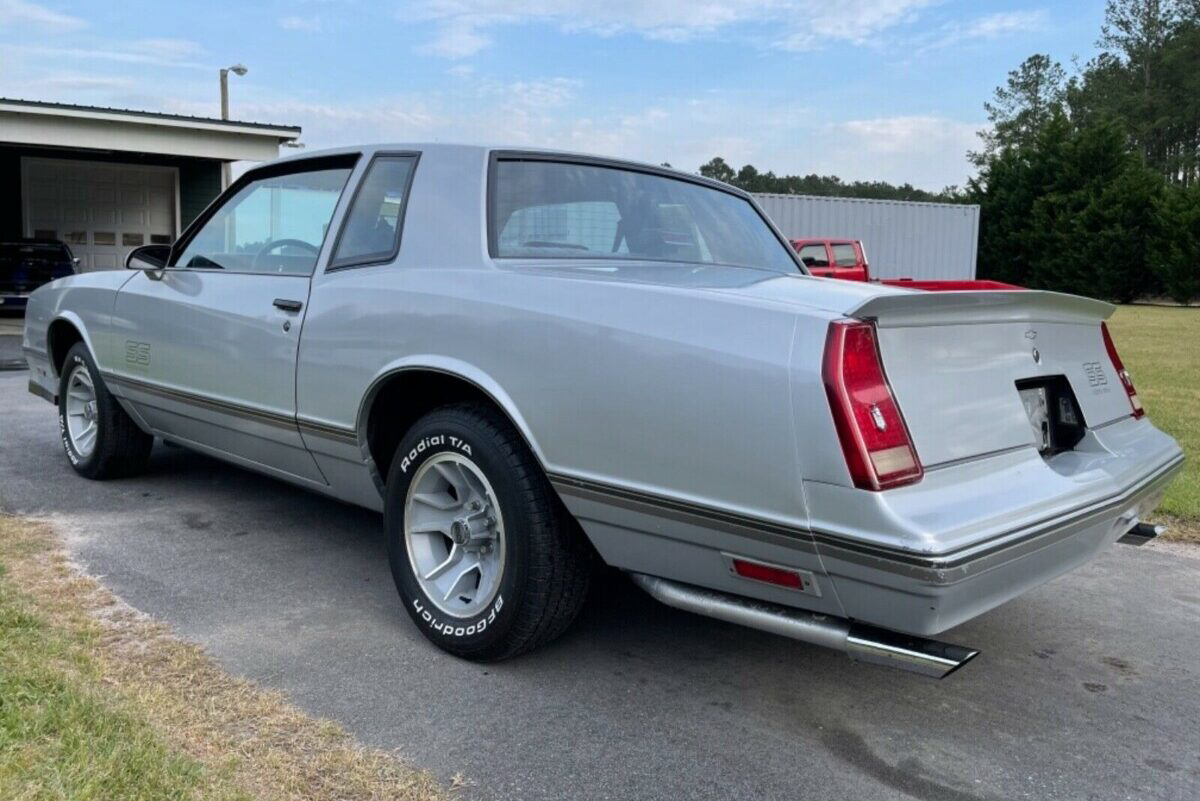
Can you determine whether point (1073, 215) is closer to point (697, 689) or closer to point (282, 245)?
point (282, 245)

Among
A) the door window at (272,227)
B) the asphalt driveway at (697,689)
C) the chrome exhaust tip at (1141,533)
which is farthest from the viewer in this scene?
the door window at (272,227)

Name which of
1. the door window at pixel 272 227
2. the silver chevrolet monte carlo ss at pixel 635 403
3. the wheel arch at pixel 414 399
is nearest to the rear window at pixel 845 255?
the silver chevrolet monte carlo ss at pixel 635 403

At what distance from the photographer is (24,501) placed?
4832 mm

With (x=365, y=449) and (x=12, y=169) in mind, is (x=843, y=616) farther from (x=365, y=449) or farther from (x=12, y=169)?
(x=12, y=169)

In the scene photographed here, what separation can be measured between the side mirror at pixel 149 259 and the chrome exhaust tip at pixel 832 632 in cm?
314

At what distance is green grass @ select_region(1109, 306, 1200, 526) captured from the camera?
5.43m

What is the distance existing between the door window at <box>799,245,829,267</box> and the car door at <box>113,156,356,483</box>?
1466cm

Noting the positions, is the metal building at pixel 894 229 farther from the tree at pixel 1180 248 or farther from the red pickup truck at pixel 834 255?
the tree at pixel 1180 248

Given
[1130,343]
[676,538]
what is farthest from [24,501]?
[1130,343]

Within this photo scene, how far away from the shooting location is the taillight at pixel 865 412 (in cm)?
222

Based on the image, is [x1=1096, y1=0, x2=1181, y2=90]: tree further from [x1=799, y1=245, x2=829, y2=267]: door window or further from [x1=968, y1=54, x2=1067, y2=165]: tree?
[x1=799, y1=245, x2=829, y2=267]: door window

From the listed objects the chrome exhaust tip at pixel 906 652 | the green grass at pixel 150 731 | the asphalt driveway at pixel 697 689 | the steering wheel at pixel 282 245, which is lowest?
the asphalt driveway at pixel 697 689

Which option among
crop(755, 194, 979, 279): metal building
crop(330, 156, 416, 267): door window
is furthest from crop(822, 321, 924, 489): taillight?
crop(755, 194, 979, 279): metal building

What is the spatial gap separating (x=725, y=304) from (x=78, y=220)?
65.5 ft
